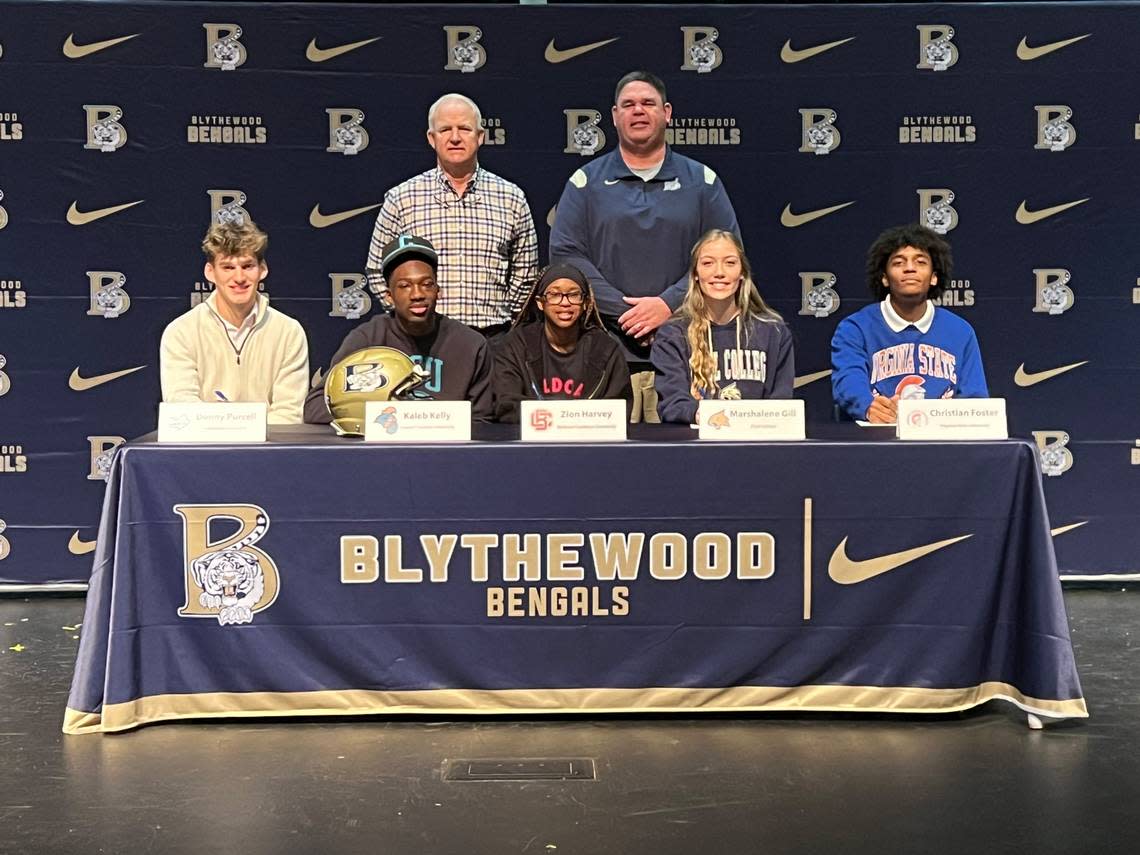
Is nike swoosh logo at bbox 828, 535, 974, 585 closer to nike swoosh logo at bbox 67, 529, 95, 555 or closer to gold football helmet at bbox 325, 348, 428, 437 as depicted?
gold football helmet at bbox 325, 348, 428, 437

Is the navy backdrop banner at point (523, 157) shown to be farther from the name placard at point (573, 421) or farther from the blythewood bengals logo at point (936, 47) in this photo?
the name placard at point (573, 421)

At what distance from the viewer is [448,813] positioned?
106 inches

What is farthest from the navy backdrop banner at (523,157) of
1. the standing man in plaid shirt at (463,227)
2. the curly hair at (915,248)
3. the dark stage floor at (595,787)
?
the dark stage floor at (595,787)

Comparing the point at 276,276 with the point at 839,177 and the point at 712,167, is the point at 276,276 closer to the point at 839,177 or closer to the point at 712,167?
the point at 712,167

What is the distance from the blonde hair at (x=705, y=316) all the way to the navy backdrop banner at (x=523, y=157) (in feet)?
4.22

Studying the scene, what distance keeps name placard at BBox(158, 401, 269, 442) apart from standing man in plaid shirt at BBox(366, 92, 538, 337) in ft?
4.15

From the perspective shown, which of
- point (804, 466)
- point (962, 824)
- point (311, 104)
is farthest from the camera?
point (311, 104)

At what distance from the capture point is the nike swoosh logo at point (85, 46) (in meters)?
5.05

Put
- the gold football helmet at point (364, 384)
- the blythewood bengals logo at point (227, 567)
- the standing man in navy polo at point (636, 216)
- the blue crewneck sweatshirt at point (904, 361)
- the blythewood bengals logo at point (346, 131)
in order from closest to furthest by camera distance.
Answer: the blythewood bengals logo at point (227, 567) → the gold football helmet at point (364, 384) → the blue crewneck sweatshirt at point (904, 361) → the standing man in navy polo at point (636, 216) → the blythewood bengals logo at point (346, 131)

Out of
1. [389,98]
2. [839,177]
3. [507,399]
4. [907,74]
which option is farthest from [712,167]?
[507,399]

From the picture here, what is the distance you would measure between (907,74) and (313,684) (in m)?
3.49

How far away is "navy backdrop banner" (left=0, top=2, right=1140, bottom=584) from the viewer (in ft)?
16.7

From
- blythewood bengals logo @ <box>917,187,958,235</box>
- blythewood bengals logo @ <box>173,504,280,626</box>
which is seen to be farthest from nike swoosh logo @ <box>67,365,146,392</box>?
blythewood bengals logo @ <box>917,187,958,235</box>

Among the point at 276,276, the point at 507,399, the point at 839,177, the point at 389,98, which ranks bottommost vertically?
the point at 507,399
